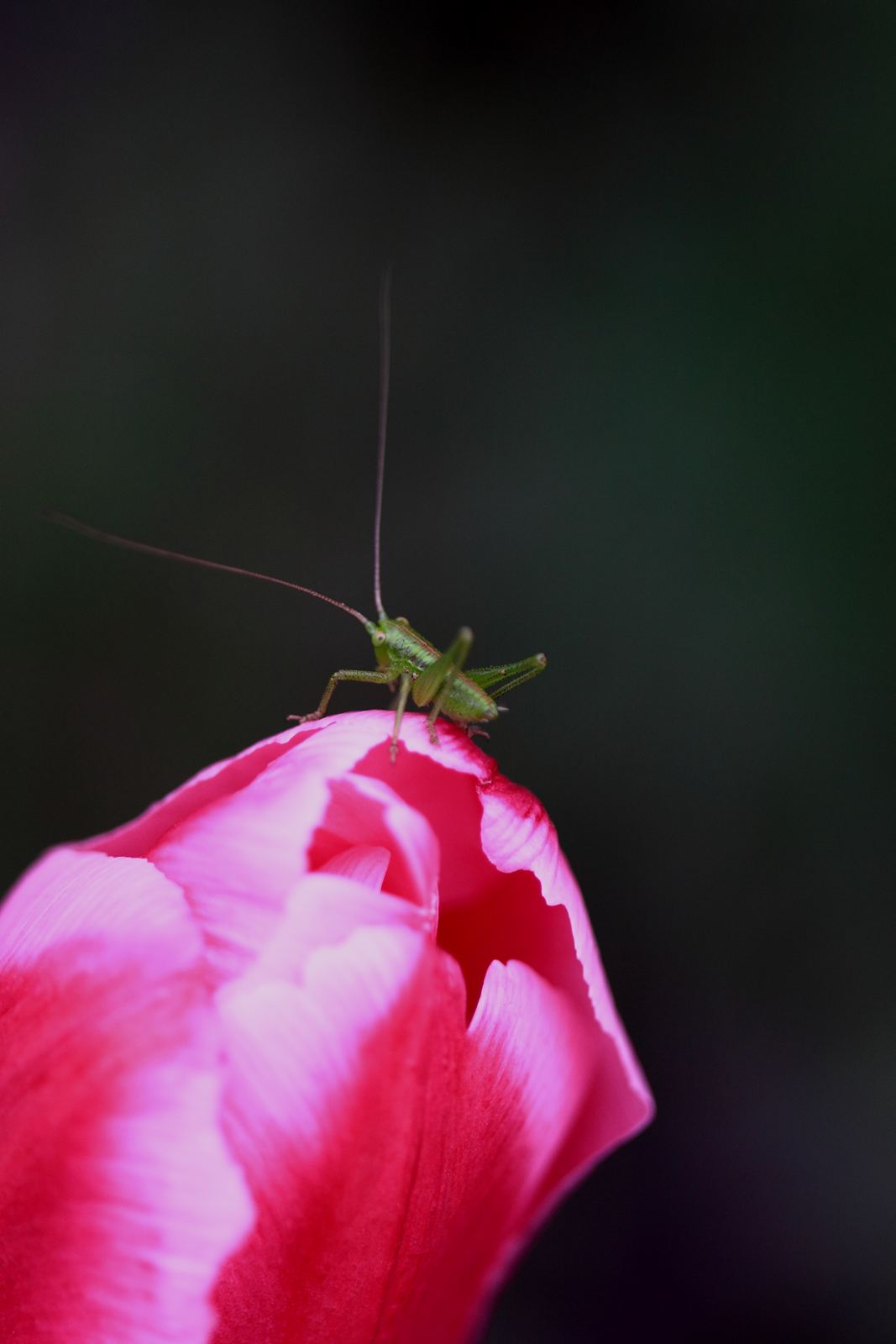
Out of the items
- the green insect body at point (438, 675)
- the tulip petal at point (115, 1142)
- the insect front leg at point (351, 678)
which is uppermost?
the green insect body at point (438, 675)

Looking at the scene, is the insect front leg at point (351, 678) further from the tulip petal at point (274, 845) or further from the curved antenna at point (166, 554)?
the tulip petal at point (274, 845)

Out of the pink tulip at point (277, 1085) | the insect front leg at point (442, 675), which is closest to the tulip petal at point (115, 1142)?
the pink tulip at point (277, 1085)

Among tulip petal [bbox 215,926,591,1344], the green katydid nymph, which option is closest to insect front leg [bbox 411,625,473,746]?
the green katydid nymph

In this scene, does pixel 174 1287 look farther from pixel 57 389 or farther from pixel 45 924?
pixel 57 389

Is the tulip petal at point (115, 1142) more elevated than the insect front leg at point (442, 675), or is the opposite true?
the insect front leg at point (442, 675)

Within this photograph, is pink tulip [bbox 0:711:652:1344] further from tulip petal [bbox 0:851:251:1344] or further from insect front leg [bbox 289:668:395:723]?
insect front leg [bbox 289:668:395:723]

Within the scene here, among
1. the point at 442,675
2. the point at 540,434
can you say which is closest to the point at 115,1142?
the point at 442,675

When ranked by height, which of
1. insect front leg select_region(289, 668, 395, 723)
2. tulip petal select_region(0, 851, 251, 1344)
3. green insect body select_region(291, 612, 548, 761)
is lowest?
tulip petal select_region(0, 851, 251, 1344)

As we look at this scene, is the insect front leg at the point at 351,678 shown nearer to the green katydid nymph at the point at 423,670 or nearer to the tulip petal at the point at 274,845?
the green katydid nymph at the point at 423,670

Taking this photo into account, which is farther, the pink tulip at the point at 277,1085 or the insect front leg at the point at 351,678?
the insect front leg at the point at 351,678
